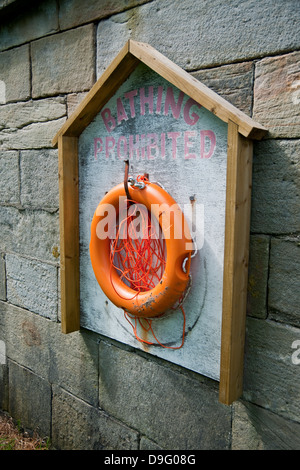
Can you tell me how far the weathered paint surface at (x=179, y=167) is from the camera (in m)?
1.67

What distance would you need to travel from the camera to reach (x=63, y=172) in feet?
6.97

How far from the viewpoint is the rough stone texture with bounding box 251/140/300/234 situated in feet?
5.06

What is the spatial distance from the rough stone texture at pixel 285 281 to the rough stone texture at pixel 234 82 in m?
0.54

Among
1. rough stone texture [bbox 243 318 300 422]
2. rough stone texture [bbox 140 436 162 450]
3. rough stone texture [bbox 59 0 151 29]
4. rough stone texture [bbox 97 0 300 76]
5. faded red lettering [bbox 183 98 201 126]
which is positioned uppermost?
rough stone texture [bbox 59 0 151 29]

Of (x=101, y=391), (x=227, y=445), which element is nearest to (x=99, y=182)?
(x=101, y=391)

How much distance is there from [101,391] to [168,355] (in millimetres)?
634

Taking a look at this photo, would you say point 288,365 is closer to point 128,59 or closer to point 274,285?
point 274,285

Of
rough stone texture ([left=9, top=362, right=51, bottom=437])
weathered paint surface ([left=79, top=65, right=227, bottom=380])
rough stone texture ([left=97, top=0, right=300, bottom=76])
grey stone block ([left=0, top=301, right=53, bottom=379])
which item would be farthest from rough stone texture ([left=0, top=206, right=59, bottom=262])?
rough stone texture ([left=97, top=0, right=300, bottom=76])

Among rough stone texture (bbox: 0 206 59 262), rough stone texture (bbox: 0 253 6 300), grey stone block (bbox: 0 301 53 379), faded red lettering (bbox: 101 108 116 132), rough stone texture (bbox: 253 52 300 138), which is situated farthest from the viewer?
rough stone texture (bbox: 0 253 6 300)

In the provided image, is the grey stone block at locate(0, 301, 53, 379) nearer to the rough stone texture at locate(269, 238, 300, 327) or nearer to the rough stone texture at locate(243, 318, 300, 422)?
the rough stone texture at locate(243, 318, 300, 422)

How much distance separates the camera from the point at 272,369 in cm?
165

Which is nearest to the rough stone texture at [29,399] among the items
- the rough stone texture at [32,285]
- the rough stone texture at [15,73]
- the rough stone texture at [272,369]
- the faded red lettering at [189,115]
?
the rough stone texture at [32,285]

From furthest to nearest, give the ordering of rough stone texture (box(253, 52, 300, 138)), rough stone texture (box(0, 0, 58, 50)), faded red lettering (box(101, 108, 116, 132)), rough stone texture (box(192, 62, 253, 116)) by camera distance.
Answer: rough stone texture (box(0, 0, 58, 50)) < faded red lettering (box(101, 108, 116, 132)) < rough stone texture (box(192, 62, 253, 116)) < rough stone texture (box(253, 52, 300, 138))

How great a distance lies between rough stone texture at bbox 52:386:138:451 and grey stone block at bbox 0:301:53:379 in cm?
21
